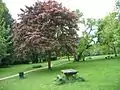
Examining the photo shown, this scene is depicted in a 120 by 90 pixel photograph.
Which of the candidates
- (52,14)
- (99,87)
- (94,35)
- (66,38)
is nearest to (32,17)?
(52,14)

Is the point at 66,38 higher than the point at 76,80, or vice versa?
the point at 66,38

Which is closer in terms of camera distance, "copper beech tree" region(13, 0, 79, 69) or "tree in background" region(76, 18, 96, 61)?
"copper beech tree" region(13, 0, 79, 69)

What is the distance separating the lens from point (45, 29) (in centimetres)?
3334

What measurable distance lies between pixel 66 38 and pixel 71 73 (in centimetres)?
1191

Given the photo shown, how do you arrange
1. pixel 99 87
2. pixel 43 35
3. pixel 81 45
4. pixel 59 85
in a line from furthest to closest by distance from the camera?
1. pixel 81 45
2. pixel 43 35
3. pixel 59 85
4. pixel 99 87

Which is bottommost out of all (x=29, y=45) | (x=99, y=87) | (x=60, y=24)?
(x=99, y=87)

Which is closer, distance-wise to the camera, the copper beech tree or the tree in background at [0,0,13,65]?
the copper beech tree

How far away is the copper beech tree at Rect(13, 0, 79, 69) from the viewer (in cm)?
3275

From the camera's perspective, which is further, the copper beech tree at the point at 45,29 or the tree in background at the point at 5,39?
the tree in background at the point at 5,39

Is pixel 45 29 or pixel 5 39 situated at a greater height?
pixel 5 39

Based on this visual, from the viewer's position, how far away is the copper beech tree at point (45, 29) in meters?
32.8

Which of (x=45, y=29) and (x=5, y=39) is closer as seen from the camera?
(x=45, y=29)

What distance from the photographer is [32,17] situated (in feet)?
112

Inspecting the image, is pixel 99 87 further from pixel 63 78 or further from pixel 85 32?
pixel 85 32
